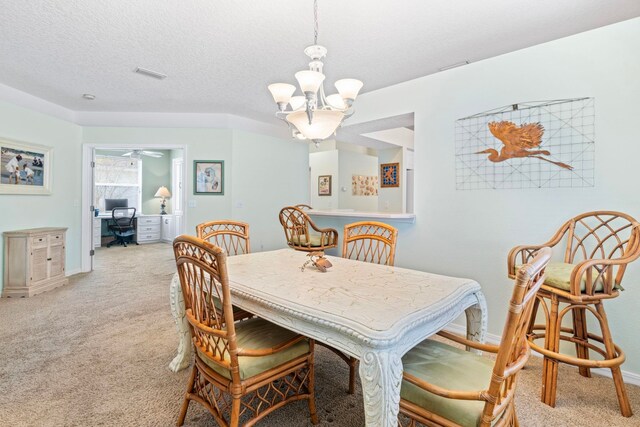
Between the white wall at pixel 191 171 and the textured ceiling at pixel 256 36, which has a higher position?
the textured ceiling at pixel 256 36

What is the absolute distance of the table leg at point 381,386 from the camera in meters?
1.02

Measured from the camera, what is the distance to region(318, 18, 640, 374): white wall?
2107 mm

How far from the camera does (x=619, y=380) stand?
175 centimetres

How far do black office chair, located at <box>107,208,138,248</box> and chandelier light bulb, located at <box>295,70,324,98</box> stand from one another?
7.23 meters

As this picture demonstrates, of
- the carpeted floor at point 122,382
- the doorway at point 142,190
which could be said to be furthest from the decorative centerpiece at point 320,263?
the doorway at point 142,190

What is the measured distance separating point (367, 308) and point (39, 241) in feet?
14.5

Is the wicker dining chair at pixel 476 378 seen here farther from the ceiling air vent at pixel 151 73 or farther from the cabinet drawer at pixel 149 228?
the cabinet drawer at pixel 149 228

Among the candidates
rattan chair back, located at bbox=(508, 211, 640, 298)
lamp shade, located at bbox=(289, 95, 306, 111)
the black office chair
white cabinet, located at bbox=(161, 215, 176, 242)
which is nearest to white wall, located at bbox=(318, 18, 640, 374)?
rattan chair back, located at bbox=(508, 211, 640, 298)

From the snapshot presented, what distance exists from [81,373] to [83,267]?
3.46m

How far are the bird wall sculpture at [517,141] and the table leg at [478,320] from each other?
1476 millimetres

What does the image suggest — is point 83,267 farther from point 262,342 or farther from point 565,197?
point 565,197

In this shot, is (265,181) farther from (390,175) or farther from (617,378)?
(617,378)

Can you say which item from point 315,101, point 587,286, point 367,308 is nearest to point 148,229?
point 315,101

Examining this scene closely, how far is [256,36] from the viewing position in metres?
2.41
